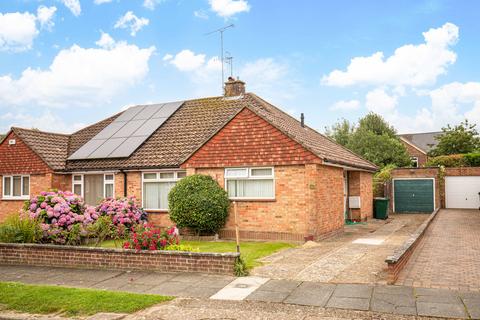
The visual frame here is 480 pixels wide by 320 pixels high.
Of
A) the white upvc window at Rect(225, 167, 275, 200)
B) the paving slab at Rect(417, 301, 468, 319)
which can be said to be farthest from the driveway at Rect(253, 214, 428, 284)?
the white upvc window at Rect(225, 167, 275, 200)

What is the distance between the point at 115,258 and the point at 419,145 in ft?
206

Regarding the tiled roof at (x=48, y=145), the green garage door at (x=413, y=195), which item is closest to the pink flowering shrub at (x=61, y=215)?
the tiled roof at (x=48, y=145)

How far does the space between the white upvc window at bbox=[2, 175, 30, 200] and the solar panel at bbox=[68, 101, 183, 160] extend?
2634mm

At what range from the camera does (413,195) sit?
3055 cm

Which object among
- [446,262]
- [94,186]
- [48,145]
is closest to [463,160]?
[446,262]

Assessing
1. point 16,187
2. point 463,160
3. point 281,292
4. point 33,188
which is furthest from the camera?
point 463,160

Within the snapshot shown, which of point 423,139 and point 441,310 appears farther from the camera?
point 423,139

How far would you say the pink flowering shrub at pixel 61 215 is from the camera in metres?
13.4

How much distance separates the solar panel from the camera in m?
20.0

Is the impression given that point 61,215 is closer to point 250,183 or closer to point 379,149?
point 250,183

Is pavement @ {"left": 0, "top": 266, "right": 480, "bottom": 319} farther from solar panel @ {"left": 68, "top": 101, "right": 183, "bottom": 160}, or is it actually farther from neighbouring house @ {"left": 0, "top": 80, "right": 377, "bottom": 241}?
solar panel @ {"left": 68, "top": 101, "right": 183, "bottom": 160}

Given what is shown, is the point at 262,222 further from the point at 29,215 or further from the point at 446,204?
the point at 446,204

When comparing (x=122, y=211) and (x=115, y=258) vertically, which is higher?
(x=122, y=211)

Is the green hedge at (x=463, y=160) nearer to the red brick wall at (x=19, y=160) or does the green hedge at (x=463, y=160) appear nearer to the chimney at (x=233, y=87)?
the chimney at (x=233, y=87)
